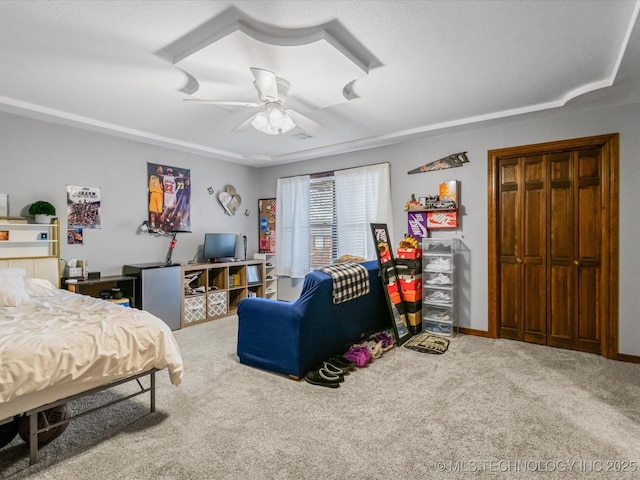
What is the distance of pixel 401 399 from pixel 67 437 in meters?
2.22

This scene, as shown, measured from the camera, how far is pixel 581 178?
364 centimetres


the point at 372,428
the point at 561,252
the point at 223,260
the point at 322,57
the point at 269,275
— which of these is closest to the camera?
the point at 372,428

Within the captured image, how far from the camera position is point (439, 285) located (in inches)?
166

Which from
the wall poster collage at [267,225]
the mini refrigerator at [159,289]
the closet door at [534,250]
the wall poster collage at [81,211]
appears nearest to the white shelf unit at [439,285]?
the closet door at [534,250]

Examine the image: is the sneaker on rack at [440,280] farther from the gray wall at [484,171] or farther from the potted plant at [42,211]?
the potted plant at [42,211]

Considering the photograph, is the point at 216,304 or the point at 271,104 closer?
the point at 271,104

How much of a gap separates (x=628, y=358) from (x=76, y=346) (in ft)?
15.1

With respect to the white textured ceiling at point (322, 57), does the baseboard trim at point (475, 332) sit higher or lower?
lower

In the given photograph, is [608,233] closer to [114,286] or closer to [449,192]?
[449,192]

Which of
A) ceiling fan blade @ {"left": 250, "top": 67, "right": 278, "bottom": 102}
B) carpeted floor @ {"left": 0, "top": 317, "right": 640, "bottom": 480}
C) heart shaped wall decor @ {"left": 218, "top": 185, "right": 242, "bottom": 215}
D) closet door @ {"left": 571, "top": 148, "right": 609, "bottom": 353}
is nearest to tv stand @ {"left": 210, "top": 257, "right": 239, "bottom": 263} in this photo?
heart shaped wall decor @ {"left": 218, "top": 185, "right": 242, "bottom": 215}

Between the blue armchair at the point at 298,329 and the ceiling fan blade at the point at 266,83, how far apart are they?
1.50m

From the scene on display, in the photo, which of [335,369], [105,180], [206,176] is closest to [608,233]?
[335,369]

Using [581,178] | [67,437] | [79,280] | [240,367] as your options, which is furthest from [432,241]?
[79,280]

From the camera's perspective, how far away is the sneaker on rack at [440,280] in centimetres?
418
